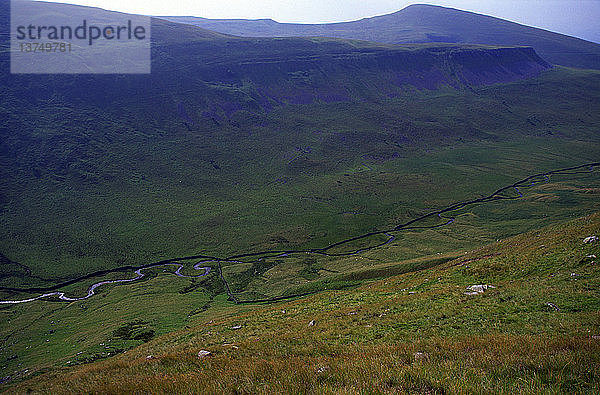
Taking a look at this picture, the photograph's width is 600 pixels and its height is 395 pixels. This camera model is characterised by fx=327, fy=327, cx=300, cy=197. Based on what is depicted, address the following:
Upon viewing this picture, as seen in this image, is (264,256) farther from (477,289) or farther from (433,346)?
(433,346)

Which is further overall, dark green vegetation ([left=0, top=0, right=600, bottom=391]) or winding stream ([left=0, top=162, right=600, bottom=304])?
winding stream ([left=0, top=162, right=600, bottom=304])

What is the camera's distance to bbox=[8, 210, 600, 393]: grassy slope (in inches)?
316

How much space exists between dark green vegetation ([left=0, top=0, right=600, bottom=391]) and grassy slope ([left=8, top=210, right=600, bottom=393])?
42 centimetres

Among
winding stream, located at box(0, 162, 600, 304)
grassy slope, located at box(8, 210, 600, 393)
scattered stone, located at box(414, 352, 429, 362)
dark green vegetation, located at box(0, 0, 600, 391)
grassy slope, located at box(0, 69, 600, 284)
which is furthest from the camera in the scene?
grassy slope, located at box(0, 69, 600, 284)

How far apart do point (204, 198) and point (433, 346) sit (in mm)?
120948

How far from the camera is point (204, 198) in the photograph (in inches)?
4916

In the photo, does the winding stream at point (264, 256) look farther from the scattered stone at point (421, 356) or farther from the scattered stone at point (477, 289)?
the scattered stone at point (421, 356)

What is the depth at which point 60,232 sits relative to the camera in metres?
97.7

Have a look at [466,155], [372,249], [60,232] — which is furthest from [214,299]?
[466,155]

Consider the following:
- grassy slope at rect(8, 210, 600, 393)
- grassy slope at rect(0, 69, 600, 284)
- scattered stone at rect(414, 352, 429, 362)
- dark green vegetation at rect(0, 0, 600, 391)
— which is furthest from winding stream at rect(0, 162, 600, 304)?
scattered stone at rect(414, 352, 429, 362)

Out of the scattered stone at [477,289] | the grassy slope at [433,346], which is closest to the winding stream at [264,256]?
the grassy slope at [433,346]

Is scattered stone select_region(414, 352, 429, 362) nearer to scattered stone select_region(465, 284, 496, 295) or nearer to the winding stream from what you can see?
scattered stone select_region(465, 284, 496, 295)

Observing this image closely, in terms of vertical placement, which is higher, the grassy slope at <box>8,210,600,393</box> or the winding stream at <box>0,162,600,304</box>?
the grassy slope at <box>8,210,600,393</box>

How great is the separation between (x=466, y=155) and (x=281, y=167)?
320 feet
